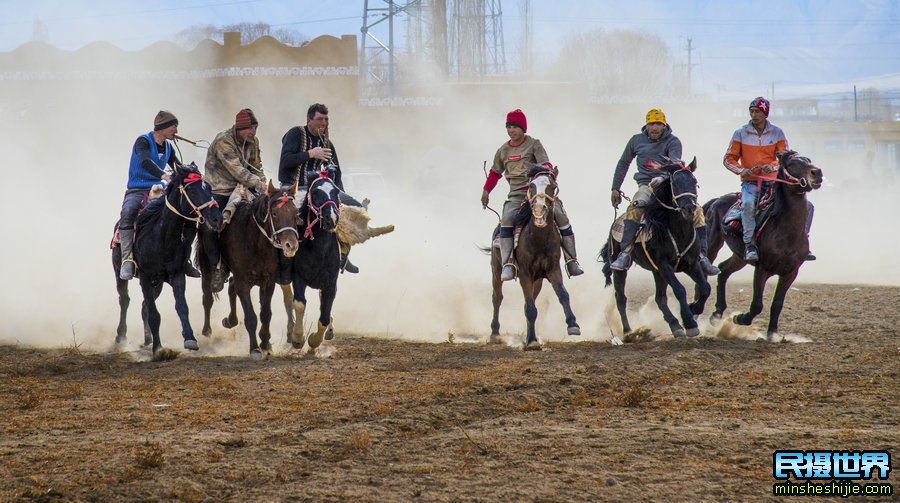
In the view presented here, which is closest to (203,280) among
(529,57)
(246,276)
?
(246,276)

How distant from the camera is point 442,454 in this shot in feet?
24.3

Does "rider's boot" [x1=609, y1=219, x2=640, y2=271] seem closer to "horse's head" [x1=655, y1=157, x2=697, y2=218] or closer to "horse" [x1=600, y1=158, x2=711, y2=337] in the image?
"horse" [x1=600, y1=158, x2=711, y2=337]

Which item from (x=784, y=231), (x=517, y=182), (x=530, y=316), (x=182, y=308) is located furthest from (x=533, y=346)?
Result: (x=182, y=308)

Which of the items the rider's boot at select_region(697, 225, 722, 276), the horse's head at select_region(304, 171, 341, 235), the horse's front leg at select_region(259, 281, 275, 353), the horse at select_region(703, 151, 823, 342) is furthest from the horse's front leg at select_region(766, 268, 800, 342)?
the horse's front leg at select_region(259, 281, 275, 353)

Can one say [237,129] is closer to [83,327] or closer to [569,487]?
[83,327]

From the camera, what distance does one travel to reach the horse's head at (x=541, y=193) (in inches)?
486

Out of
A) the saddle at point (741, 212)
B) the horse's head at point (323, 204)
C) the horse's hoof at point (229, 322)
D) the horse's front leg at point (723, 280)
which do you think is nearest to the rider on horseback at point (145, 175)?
the horse's hoof at point (229, 322)

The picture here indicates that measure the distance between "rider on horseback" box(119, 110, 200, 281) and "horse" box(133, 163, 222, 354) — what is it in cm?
21

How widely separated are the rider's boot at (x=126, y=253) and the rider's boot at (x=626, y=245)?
19.1 feet

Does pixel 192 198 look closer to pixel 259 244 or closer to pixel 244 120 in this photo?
pixel 259 244

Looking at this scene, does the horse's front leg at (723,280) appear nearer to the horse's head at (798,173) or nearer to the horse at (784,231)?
the horse at (784,231)

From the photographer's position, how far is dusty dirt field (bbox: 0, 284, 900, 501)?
6.67 metres

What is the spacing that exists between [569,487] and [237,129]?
293 inches

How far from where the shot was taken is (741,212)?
13.6 metres
